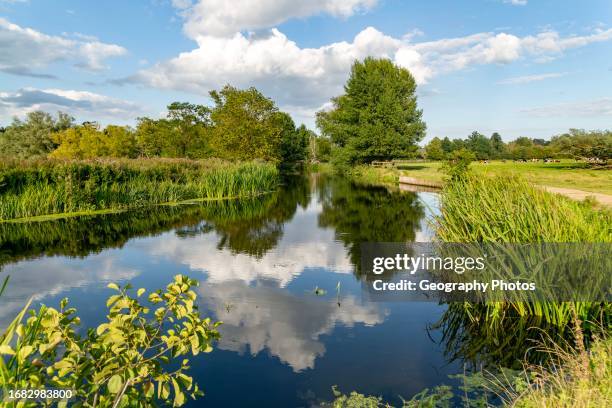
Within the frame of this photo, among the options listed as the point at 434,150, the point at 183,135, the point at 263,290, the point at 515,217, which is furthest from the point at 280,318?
the point at 434,150

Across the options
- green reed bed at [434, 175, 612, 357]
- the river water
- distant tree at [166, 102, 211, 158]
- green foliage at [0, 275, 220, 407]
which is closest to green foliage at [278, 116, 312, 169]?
distant tree at [166, 102, 211, 158]

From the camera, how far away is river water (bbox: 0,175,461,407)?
19.1ft

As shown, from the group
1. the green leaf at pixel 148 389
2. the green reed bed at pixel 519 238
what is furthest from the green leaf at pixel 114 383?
the green reed bed at pixel 519 238

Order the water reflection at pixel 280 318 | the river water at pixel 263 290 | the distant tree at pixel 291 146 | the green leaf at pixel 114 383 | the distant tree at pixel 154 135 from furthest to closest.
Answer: the distant tree at pixel 291 146 → the distant tree at pixel 154 135 → the water reflection at pixel 280 318 → the river water at pixel 263 290 → the green leaf at pixel 114 383

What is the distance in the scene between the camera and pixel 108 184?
72.3ft

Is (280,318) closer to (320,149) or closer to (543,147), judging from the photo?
(543,147)

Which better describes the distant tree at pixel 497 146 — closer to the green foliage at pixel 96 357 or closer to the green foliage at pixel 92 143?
the green foliage at pixel 92 143

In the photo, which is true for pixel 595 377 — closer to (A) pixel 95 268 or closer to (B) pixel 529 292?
(B) pixel 529 292

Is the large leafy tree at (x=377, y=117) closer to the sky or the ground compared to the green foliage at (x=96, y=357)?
closer to the sky

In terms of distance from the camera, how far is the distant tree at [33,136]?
67812mm

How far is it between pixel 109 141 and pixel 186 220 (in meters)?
48.5

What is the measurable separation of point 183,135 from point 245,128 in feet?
64.3

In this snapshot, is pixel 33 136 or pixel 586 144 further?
pixel 33 136

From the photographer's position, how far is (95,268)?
37.2 ft
